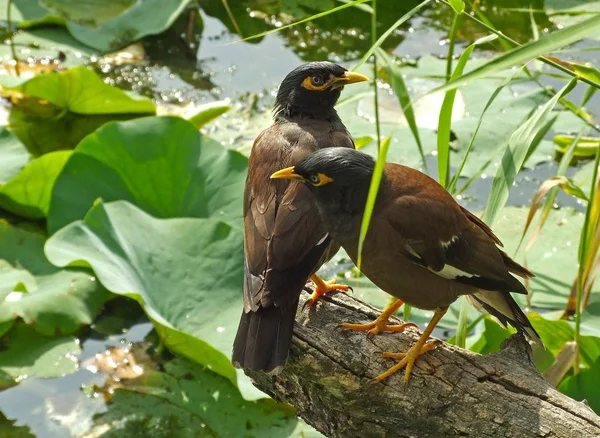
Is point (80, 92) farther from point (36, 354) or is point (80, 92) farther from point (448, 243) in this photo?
point (448, 243)

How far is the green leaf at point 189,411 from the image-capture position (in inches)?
162

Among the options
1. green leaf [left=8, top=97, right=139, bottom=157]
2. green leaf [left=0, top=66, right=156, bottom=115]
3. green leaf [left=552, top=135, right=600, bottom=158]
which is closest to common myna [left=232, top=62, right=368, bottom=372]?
green leaf [left=0, top=66, right=156, bottom=115]

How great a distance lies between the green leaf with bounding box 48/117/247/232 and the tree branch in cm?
163

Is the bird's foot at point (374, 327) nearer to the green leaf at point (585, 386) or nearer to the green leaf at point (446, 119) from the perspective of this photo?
the green leaf at point (446, 119)

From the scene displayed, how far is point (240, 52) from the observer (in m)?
7.38

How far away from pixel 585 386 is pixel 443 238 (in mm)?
908

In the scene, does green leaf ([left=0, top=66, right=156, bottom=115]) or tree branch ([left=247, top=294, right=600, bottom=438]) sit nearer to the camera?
tree branch ([left=247, top=294, right=600, bottom=438])

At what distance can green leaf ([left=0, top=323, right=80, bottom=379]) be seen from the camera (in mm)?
4400

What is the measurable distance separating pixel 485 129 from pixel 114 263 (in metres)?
2.50

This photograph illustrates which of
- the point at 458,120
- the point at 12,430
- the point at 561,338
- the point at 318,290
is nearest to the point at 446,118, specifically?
the point at 318,290

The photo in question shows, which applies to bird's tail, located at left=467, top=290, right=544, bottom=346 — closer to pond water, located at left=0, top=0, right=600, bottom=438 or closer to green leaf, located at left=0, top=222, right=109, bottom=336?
green leaf, located at left=0, top=222, right=109, bottom=336

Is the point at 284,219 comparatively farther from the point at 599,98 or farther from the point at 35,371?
the point at 599,98

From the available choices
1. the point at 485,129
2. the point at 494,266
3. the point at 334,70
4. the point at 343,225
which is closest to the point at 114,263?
the point at 334,70

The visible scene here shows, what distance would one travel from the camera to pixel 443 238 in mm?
3186
